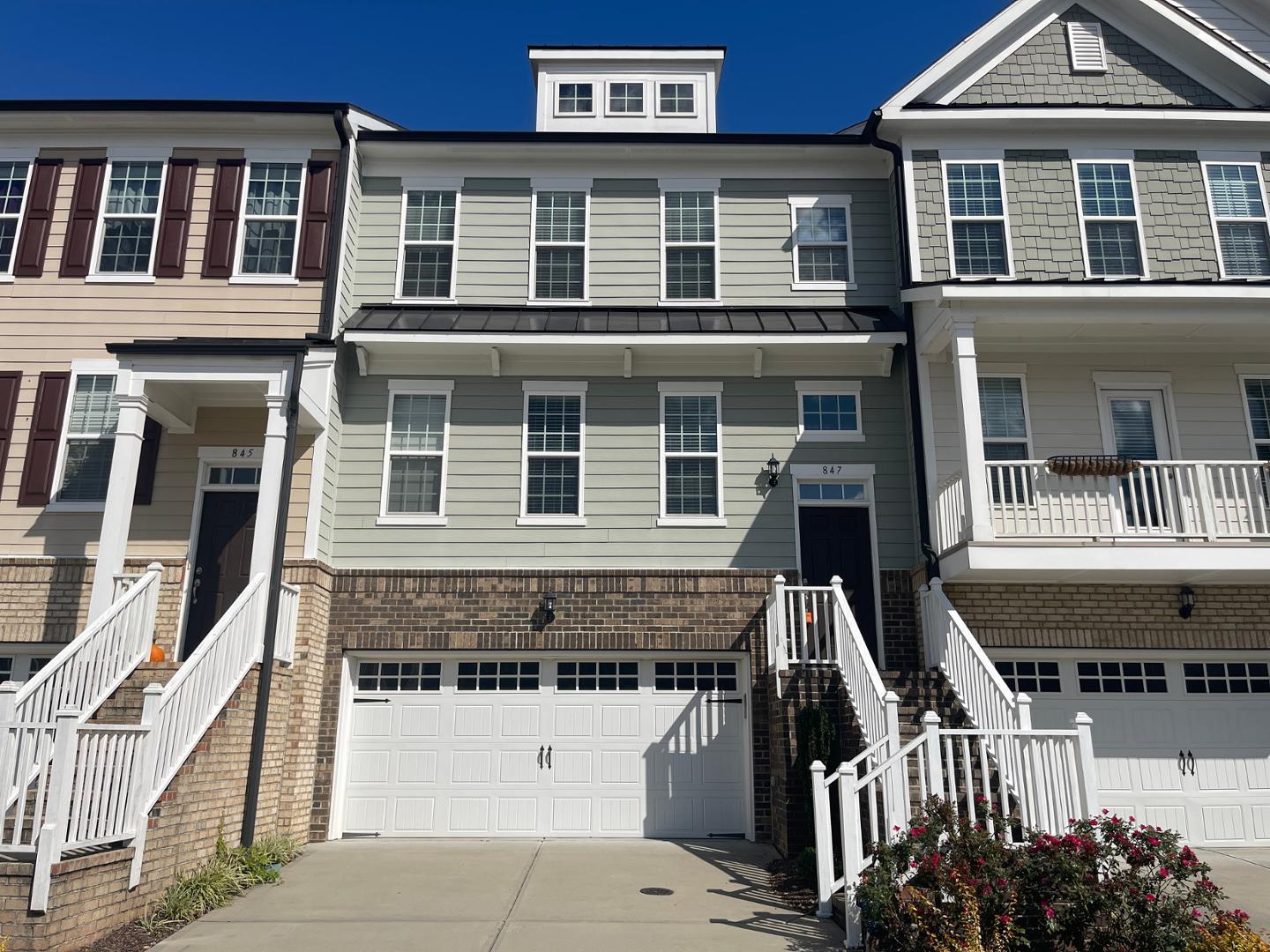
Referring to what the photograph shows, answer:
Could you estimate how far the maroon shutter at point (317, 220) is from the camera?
12.5 m

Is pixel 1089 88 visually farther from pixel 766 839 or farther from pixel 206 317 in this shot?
pixel 206 317

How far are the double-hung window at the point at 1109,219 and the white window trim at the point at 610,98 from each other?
22.6 ft

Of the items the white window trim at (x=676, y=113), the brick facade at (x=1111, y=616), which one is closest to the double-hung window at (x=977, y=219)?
the brick facade at (x=1111, y=616)

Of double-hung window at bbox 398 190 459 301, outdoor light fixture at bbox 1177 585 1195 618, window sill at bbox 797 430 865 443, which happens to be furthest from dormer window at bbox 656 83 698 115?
outdoor light fixture at bbox 1177 585 1195 618

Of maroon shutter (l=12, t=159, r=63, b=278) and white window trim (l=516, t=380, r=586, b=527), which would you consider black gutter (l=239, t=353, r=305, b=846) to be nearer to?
white window trim (l=516, t=380, r=586, b=527)

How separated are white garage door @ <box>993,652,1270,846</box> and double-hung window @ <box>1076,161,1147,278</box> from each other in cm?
518

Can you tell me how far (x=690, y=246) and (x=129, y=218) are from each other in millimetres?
7805

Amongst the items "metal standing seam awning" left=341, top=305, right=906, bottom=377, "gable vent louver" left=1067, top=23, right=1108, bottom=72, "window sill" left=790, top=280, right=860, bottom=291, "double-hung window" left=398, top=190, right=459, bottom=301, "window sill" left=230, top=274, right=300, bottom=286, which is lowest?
"metal standing seam awning" left=341, top=305, right=906, bottom=377

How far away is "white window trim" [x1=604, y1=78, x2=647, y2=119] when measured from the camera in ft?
51.3

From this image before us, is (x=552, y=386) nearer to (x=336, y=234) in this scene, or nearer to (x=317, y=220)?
(x=336, y=234)

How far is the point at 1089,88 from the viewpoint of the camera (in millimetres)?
Answer: 13180

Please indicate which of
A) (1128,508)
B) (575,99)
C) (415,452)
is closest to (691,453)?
(415,452)

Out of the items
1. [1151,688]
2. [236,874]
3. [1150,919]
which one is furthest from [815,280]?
[236,874]

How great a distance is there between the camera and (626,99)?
51.6 feet
